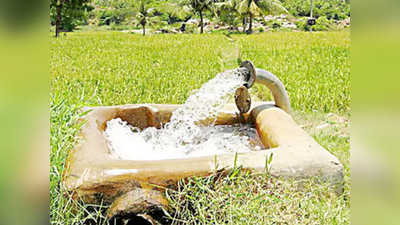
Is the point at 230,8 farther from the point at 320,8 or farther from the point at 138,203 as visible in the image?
the point at 138,203

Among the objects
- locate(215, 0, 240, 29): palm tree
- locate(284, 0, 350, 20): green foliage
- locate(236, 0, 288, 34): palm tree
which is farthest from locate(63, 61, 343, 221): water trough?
locate(215, 0, 240, 29): palm tree

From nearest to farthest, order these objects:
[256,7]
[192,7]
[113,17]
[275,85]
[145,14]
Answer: [275,85], [256,7], [192,7], [145,14], [113,17]

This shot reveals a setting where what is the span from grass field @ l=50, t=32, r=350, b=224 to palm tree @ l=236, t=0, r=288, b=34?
50.0 feet

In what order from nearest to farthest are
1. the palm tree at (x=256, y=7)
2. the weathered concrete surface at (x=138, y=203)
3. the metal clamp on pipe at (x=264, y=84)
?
1. the weathered concrete surface at (x=138, y=203)
2. the metal clamp on pipe at (x=264, y=84)
3. the palm tree at (x=256, y=7)

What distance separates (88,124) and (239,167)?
88cm

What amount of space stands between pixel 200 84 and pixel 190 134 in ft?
7.43

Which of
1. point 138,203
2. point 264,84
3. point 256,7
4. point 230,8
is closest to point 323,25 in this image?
point 256,7

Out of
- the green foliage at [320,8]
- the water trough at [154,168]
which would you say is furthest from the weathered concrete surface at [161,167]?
the green foliage at [320,8]

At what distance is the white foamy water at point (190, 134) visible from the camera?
2.24 m

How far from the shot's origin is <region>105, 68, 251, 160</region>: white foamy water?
2242 millimetres

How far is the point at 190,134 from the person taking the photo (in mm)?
2531

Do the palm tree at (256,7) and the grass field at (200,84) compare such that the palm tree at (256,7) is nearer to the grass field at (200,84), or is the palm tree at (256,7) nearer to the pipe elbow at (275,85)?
the grass field at (200,84)

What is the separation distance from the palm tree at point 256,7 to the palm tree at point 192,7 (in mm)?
2947

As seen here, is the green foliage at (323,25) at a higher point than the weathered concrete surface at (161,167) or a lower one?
higher
